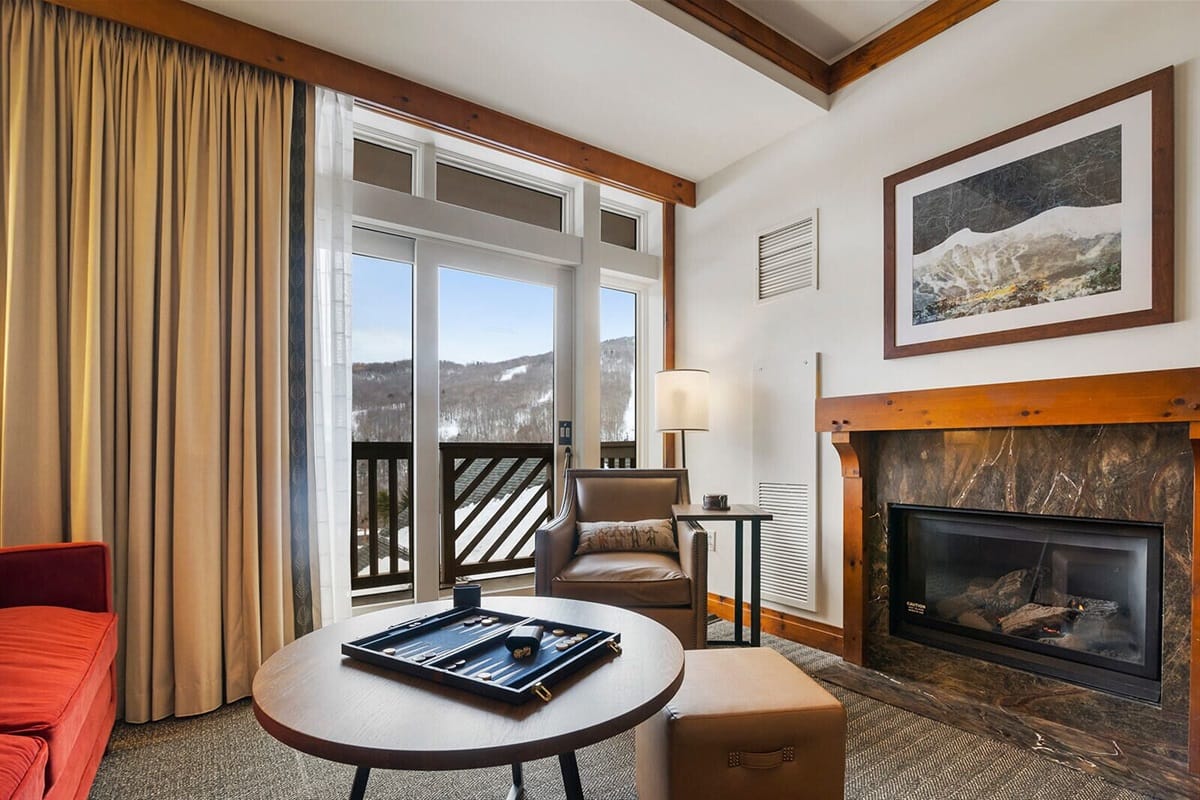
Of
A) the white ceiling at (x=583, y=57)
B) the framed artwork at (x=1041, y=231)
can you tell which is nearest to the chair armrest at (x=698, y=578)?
the framed artwork at (x=1041, y=231)

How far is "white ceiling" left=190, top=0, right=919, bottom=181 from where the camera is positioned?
2395 mm

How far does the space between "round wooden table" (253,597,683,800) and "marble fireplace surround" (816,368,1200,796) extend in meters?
1.59

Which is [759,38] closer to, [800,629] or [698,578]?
[698,578]

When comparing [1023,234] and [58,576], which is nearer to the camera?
[58,576]

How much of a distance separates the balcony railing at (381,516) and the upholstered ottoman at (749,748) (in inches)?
87.4

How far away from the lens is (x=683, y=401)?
3408 millimetres

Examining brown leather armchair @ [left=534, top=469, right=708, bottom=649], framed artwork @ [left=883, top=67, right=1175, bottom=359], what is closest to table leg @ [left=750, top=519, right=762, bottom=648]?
brown leather armchair @ [left=534, top=469, right=708, bottom=649]

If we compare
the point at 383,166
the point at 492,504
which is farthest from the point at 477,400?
the point at 383,166

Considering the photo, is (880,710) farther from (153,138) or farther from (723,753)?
(153,138)

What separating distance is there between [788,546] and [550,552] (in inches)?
51.7

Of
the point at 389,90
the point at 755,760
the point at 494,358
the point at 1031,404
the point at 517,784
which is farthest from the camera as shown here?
the point at 494,358

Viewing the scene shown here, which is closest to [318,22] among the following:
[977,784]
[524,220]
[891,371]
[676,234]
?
[524,220]

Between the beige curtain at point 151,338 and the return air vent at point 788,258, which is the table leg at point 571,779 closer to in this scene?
the beige curtain at point 151,338

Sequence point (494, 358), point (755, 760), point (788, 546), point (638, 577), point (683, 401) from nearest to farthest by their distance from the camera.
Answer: point (755, 760) → point (638, 577) → point (788, 546) → point (683, 401) → point (494, 358)
